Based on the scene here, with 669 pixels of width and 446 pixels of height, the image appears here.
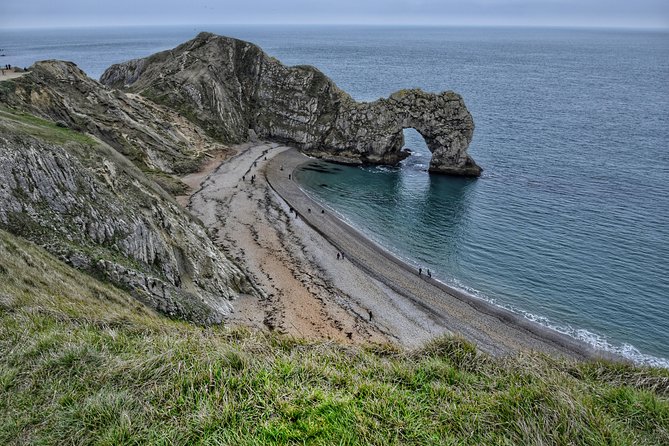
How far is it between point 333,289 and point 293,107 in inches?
2208

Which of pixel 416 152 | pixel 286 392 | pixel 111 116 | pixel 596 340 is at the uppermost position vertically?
pixel 111 116

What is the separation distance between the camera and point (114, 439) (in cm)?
748

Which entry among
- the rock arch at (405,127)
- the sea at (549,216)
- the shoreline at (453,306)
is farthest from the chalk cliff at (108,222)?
the rock arch at (405,127)

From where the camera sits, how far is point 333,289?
125 feet

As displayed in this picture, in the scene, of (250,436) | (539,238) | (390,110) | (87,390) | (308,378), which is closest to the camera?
(250,436)

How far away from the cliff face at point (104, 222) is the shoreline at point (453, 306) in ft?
52.9

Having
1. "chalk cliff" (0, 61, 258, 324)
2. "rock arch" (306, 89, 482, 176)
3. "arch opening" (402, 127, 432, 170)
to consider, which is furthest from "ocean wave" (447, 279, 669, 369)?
"arch opening" (402, 127, 432, 170)

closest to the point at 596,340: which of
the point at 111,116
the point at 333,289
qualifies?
the point at 333,289

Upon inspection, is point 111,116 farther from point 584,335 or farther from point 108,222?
point 584,335

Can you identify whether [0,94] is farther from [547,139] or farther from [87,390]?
[547,139]

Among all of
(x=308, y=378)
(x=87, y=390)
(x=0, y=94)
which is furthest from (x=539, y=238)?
(x=0, y=94)

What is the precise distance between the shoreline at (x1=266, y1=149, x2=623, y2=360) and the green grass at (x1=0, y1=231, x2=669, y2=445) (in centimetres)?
1918

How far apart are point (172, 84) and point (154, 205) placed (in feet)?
194

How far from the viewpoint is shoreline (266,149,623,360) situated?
3222cm
